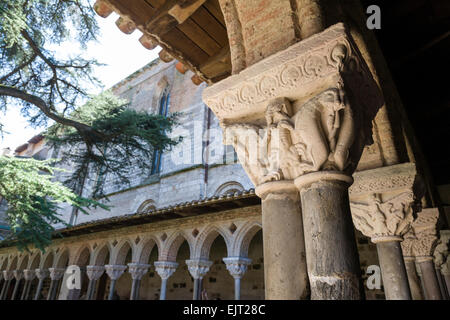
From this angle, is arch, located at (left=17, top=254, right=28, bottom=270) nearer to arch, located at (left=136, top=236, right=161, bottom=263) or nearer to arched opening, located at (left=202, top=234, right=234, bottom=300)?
arch, located at (left=136, top=236, right=161, bottom=263)

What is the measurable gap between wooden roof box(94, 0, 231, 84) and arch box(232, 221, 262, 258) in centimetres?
383

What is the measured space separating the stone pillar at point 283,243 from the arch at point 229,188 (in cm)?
769

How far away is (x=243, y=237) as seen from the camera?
6.36 metres

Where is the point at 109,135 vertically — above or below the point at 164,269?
above

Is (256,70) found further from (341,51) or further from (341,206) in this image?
(341,206)

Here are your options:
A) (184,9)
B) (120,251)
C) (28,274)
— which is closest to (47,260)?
(28,274)

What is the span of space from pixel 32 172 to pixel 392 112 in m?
6.61

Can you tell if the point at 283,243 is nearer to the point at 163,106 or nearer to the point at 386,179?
the point at 386,179

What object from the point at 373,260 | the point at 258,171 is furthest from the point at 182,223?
the point at 258,171

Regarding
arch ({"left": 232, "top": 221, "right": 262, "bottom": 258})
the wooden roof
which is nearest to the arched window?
arch ({"left": 232, "top": 221, "right": 262, "bottom": 258})

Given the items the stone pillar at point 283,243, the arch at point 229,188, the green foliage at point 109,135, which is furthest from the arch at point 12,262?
the stone pillar at point 283,243

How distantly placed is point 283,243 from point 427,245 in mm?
3424

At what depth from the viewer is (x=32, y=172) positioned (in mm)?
6148
